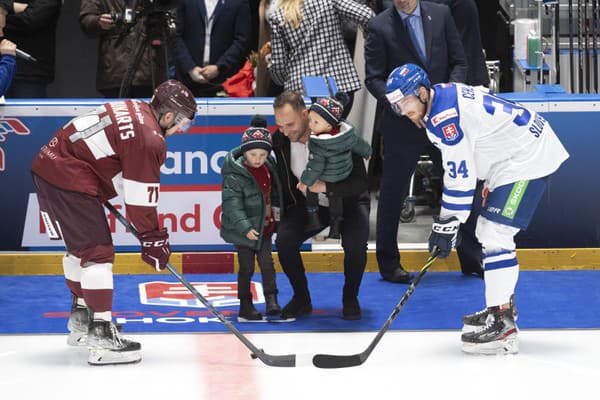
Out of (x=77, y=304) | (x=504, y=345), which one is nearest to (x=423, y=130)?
(x=504, y=345)

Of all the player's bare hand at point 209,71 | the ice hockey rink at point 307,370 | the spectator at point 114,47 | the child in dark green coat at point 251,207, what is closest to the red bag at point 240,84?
the player's bare hand at point 209,71

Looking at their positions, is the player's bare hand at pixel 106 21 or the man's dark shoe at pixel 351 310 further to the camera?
the player's bare hand at pixel 106 21

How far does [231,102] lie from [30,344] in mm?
2498

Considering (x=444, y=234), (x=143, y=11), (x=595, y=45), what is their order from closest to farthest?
(x=444, y=234) < (x=143, y=11) < (x=595, y=45)

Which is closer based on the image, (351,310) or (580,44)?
(351,310)

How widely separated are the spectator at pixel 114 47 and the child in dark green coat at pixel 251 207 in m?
2.22

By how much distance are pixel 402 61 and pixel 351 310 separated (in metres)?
1.80

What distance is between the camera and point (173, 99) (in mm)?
6297

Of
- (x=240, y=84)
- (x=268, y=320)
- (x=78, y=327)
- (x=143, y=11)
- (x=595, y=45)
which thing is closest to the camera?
(x=78, y=327)

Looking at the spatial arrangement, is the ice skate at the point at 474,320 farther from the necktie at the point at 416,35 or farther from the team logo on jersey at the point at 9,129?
the team logo on jersey at the point at 9,129

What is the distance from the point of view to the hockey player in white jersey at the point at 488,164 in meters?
6.31

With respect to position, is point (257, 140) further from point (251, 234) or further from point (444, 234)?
point (444, 234)

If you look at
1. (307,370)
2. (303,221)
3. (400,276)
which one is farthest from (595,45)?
(307,370)

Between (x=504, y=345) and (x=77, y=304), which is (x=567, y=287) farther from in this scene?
(x=77, y=304)
